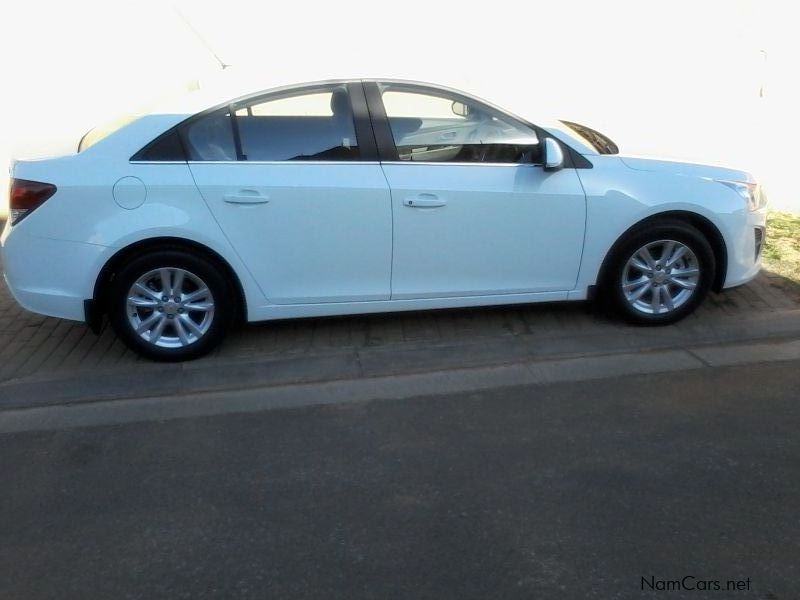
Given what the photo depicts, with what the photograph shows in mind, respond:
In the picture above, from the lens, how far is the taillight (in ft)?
16.4

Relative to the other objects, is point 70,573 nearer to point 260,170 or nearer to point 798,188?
point 260,170

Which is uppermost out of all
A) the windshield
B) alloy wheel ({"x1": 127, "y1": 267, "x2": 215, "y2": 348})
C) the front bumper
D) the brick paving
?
the windshield

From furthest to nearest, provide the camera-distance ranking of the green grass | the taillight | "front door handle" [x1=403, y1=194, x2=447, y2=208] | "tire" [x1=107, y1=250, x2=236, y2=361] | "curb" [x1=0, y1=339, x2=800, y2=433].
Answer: the green grass
"front door handle" [x1=403, y1=194, x2=447, y2=208]
"tire" [x1=107, y1=250, x2=236, y2=361]
the taillight
"curb" [x1=0, y1=339, x2=800, y2=433]

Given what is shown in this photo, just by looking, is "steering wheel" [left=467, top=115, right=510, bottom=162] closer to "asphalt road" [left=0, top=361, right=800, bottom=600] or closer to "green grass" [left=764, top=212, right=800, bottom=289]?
"asphalt road" [left=0, top=361, right=800, bottom=600]

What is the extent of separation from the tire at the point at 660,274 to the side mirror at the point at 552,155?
68cm

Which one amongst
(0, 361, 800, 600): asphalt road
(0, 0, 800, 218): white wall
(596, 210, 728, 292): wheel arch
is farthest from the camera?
(0, 0, 800, 218): white wall

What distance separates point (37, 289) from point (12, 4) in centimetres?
435

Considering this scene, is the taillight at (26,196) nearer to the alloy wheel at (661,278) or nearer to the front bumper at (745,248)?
the alloy wheel at (661,278)

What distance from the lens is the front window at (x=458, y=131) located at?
17.6 feet

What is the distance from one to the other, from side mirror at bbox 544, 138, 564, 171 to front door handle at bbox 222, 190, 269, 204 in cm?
164

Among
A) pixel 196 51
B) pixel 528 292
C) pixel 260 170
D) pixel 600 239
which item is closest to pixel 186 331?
pixel 260 170

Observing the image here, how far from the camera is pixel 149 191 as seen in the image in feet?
16.6

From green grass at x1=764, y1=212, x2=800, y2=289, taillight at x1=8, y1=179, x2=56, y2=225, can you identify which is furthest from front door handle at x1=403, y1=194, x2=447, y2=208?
green grass at x1=764, y1=212, x2=800, y2=289

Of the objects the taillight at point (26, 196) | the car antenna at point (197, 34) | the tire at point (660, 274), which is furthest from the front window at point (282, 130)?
the car antenna at point (197, 34)
